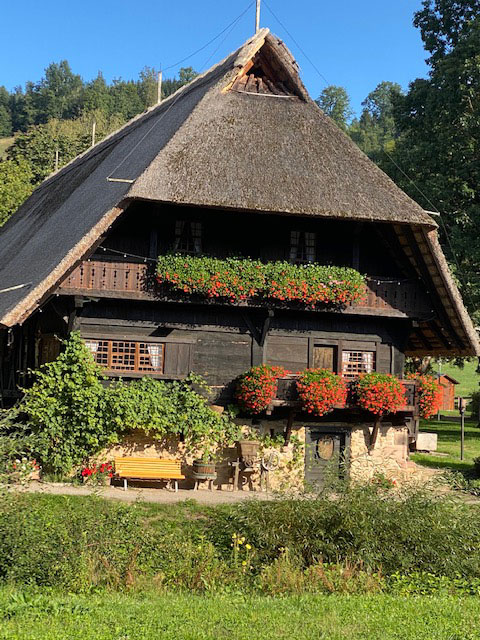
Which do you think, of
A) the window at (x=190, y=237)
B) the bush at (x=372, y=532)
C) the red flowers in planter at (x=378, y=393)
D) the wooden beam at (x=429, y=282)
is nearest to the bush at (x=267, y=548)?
the bush at (x=372, y=532)

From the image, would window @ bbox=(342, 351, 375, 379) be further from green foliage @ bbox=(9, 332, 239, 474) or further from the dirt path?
green foliage @ bbox=(9, 332, 239, 474)

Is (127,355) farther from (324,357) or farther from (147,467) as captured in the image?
(324,357)

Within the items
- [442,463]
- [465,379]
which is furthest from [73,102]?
[442,463]

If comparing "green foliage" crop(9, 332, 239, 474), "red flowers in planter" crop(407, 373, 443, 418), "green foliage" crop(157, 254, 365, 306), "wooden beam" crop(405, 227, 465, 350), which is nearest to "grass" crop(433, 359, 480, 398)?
"red flowers in planter" crop(407, 373, 443, 418)

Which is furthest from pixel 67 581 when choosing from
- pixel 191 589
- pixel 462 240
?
pixel 462 240

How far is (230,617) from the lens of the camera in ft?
38.2

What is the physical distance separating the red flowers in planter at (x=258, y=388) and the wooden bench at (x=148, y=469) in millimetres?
2361

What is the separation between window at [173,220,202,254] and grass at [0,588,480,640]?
11.6 meters

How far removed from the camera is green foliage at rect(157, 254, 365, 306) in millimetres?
21344

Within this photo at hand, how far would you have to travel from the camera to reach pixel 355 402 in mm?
22422

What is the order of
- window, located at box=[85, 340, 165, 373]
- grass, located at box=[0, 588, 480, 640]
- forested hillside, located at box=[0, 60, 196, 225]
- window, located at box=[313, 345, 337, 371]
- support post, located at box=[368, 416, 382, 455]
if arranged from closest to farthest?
grass, located at box=[0, 588, 480, 640], window, located at box=[85, 340, 165, 373], support post, located at box=[368, 416, 382, 455], window, located at box=[313, 345, 337, 371], forested hillside, located at box=[0, 60, 196, 225]

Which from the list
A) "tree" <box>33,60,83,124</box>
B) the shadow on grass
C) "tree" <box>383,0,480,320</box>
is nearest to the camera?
the shadow on grass

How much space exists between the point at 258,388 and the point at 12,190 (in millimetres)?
29356

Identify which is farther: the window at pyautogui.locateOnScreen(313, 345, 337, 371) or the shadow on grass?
the shadow on grass
